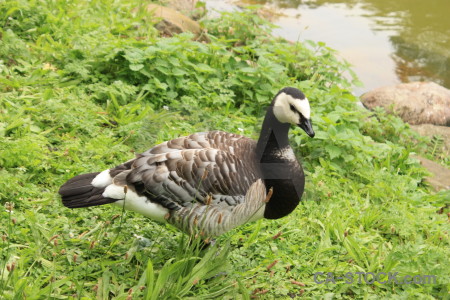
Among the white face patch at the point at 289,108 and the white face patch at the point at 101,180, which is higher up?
the white face patch at the point at 289,108

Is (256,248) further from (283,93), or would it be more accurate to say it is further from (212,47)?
(212,47)

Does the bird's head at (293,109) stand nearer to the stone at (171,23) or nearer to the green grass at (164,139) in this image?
the green grass at (164,139)

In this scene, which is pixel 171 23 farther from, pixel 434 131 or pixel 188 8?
pixel 434 131

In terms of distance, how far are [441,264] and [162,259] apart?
209 cm

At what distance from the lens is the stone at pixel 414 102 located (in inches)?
282

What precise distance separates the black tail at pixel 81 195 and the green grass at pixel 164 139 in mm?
171

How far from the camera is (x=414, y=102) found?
285 inches

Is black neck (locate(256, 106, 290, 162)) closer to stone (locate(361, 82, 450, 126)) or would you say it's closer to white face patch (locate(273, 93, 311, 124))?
white face patch (locate(273, 93, 311, 124))

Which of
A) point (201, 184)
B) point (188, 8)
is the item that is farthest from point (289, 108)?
point (188, 8)

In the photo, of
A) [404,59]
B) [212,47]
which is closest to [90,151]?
[212,47]

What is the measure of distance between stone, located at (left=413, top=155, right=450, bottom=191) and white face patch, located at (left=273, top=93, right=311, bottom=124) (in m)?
2.44

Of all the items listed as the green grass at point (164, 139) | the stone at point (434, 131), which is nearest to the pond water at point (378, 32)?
the stone at point (434, 131)

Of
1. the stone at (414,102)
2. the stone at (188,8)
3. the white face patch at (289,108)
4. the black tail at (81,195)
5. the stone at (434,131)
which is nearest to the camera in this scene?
the black tail at (81,195)

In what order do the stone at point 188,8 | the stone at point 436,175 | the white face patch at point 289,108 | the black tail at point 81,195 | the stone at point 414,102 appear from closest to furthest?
1. the black tail at point 81,195
2. the white face patch at point 289,108
3. the stone at point 436,175
4. the stone at point 414,102
5. the stone at point 188,8
